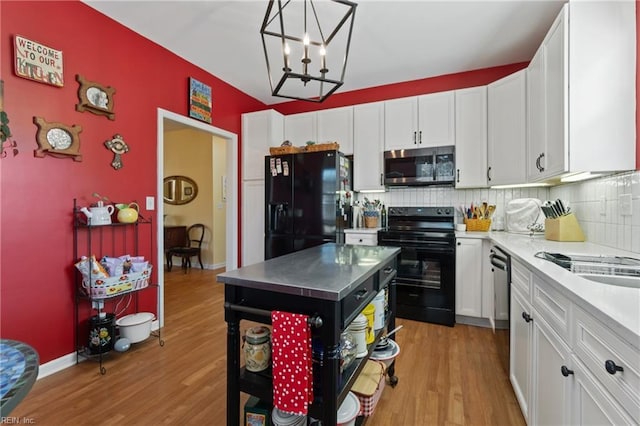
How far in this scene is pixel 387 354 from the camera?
1701mm

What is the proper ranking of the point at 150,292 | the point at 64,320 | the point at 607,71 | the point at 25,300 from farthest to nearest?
the point at 150,292 < the point at 64,320 < the point at 25,300 < the point at 607,71

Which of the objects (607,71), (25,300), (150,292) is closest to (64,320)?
(25,300)

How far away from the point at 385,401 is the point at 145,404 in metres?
1.42

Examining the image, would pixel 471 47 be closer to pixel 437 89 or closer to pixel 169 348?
pixel 437 89

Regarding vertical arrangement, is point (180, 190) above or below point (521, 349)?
above

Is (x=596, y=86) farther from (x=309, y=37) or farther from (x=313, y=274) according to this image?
(x=309, y=37)

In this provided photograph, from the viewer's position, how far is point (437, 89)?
11.2ft

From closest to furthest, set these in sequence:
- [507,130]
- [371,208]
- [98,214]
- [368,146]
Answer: [98,214]
[507,130]
[368,146]
[371,208]

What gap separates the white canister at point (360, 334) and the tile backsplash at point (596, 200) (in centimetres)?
151

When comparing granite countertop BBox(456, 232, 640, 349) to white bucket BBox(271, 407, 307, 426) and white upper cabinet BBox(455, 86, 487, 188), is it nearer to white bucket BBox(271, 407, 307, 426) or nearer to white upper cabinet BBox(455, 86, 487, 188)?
white bucket BBox(271, 407, 307, 426)

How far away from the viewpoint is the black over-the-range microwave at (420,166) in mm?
3100

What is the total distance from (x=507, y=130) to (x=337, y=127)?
185cm

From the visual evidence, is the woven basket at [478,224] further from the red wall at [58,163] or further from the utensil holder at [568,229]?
the red wall at [58,163]

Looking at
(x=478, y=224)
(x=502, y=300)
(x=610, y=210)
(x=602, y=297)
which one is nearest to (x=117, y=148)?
(x=602, y=297)
